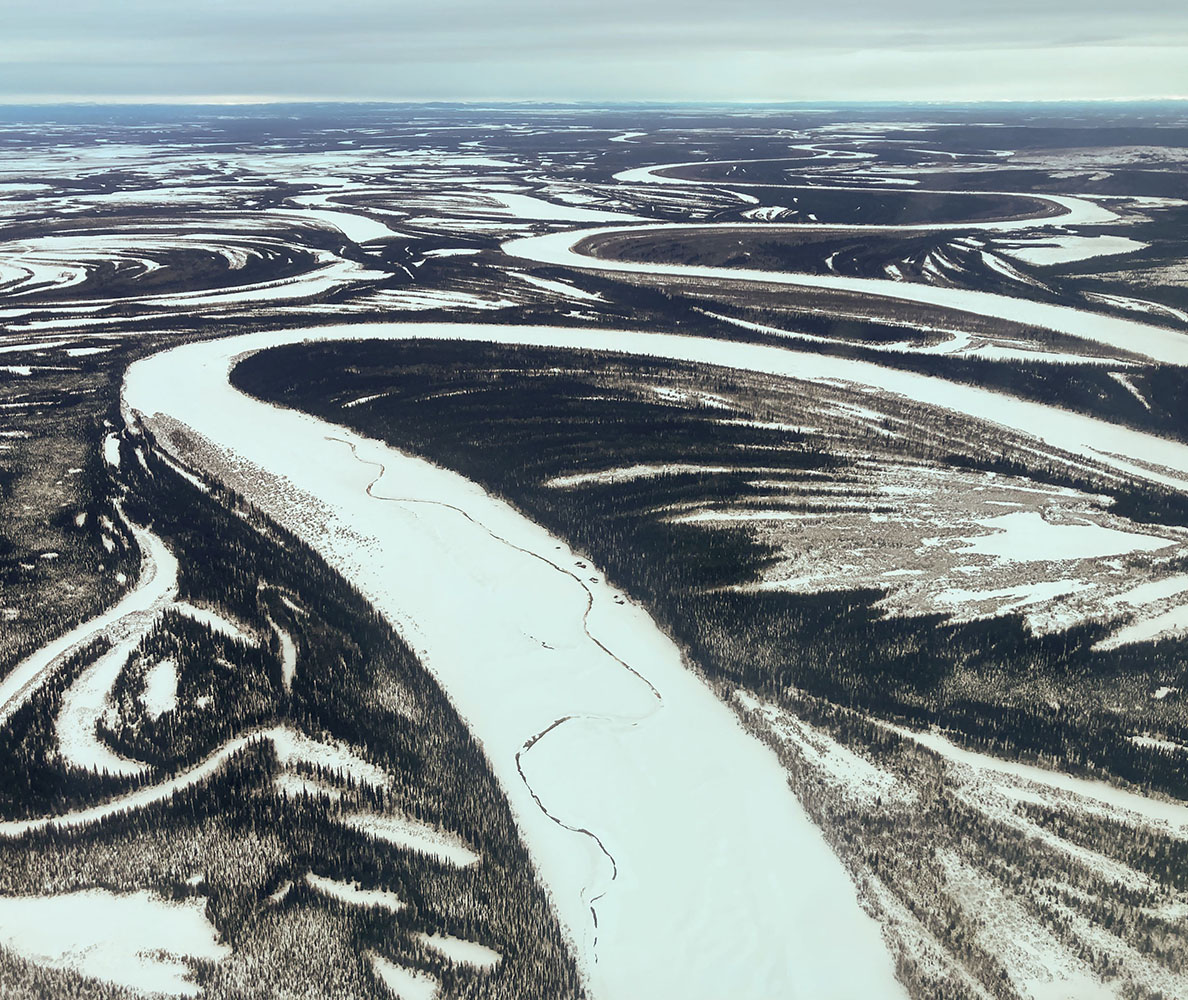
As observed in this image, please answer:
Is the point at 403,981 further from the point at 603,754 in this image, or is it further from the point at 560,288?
the point at 560,288

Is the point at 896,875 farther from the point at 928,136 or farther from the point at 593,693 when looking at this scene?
the point at 928,136

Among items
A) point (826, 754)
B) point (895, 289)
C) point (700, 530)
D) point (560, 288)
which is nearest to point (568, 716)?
point (826, 754)

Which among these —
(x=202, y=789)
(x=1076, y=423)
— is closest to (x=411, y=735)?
(x=202, y=789)

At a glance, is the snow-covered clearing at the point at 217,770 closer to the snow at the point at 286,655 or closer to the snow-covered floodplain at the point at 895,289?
the snow at the point at 286,655

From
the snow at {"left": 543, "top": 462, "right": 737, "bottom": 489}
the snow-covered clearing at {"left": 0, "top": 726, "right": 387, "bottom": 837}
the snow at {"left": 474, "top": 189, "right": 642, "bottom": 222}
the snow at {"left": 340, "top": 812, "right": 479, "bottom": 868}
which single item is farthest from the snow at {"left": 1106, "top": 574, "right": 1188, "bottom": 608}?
the snow at {"left": 474, "top": 189, "right": 642, "bottom": 222}

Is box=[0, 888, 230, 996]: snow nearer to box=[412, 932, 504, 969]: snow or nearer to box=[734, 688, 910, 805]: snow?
box=[412, 932, 504, 969]: snow

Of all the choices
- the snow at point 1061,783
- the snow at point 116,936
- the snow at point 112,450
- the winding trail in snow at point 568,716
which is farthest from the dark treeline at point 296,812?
the snow at point 112,450
